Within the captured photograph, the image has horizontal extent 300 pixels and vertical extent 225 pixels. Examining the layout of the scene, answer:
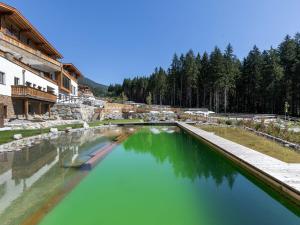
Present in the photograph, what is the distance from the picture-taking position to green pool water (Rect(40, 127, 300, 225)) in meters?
5.86

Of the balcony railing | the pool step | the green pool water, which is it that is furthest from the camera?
the balcony railing

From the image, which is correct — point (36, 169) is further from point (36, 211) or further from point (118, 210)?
point (118, 210)

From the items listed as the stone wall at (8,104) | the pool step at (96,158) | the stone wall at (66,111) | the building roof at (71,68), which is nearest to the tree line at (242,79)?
the building roof at (71,68)

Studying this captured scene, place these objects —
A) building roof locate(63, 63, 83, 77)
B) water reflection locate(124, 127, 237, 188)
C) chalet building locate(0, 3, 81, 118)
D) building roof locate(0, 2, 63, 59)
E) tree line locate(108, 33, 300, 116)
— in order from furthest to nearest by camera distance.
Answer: tree line locate(108, 33, 300, 116) → building roof locate(63, 63, 83, 77) → building roof locate(0, 2, 63, 59) → chalet building locate(0, 3, 81, 118) → water reflection locate(124, 127, 237, 188)

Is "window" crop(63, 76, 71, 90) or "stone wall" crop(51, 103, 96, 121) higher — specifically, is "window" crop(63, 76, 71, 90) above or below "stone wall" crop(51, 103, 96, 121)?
above

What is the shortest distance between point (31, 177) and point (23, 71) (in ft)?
64.3

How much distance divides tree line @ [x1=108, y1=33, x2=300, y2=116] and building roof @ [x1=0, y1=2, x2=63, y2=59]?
118 feet

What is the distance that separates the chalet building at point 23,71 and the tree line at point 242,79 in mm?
34524

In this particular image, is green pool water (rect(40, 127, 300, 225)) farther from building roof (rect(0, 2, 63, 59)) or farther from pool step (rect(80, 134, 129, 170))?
building roof (rect(0, 2, 63, 59))

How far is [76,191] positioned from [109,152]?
7.13m

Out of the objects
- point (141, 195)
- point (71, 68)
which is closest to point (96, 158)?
point (141, 195)

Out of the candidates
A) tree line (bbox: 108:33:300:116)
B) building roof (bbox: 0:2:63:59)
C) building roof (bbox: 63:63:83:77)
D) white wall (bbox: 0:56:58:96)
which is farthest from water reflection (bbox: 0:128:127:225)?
tree line (bbox: 108:33:300:116)

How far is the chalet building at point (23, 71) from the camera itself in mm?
22578

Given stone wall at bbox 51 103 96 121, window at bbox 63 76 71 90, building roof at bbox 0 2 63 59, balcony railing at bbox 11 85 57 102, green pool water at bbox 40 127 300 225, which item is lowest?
green pool water at bbox 40 127 300 225
